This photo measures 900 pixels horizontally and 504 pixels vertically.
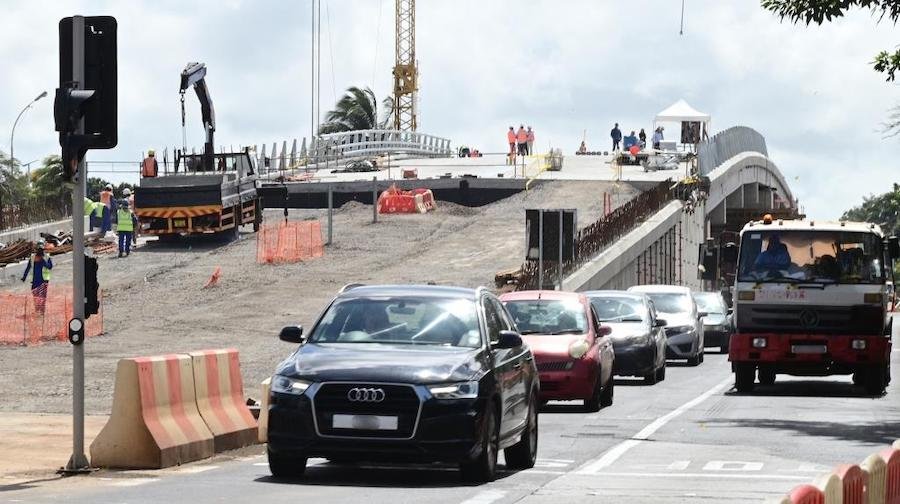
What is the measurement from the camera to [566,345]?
24.5m

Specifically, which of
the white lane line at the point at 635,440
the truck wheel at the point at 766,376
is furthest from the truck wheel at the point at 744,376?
the truck wheel at the point at 766,376

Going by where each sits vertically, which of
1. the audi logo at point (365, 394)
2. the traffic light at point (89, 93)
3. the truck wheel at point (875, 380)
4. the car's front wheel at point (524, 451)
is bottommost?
the truck wheel at point (875, 380)

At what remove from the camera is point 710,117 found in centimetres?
8869

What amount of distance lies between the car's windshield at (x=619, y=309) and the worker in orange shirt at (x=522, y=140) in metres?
61.7

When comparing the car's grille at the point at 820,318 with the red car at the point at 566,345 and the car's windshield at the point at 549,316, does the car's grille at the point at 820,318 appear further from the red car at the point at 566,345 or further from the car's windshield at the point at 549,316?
the car's windshield at the point at 549,316

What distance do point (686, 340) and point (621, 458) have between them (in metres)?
21.3

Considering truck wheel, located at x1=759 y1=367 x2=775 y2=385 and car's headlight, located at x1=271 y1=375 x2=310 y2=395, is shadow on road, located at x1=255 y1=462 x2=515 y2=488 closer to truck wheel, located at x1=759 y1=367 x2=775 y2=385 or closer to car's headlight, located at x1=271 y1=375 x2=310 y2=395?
car's headlight, located at x1=271 y1=375 x2=310 y2=395

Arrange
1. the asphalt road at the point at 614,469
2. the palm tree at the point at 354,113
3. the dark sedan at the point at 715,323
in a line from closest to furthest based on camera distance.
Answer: the asphalt road at the point at 614,469 < the dark sedan at the point at 715,323 < the palm tree at the point at 354,113

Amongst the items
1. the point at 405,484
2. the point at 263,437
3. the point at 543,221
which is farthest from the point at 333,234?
the point at 405,484

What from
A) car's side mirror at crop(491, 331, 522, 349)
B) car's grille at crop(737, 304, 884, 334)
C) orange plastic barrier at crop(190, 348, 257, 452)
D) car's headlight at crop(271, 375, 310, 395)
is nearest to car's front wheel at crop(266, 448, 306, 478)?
car's headlight at crop(271, 375, 310, 395)

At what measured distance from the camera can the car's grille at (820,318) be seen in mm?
27703

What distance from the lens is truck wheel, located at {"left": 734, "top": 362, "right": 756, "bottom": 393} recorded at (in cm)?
2825

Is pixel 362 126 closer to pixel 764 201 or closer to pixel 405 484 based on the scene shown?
pixel 764 201

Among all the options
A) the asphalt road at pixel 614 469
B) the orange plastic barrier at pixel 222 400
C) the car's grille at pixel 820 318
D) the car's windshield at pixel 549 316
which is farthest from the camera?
the car's grille at pixel 820 318
